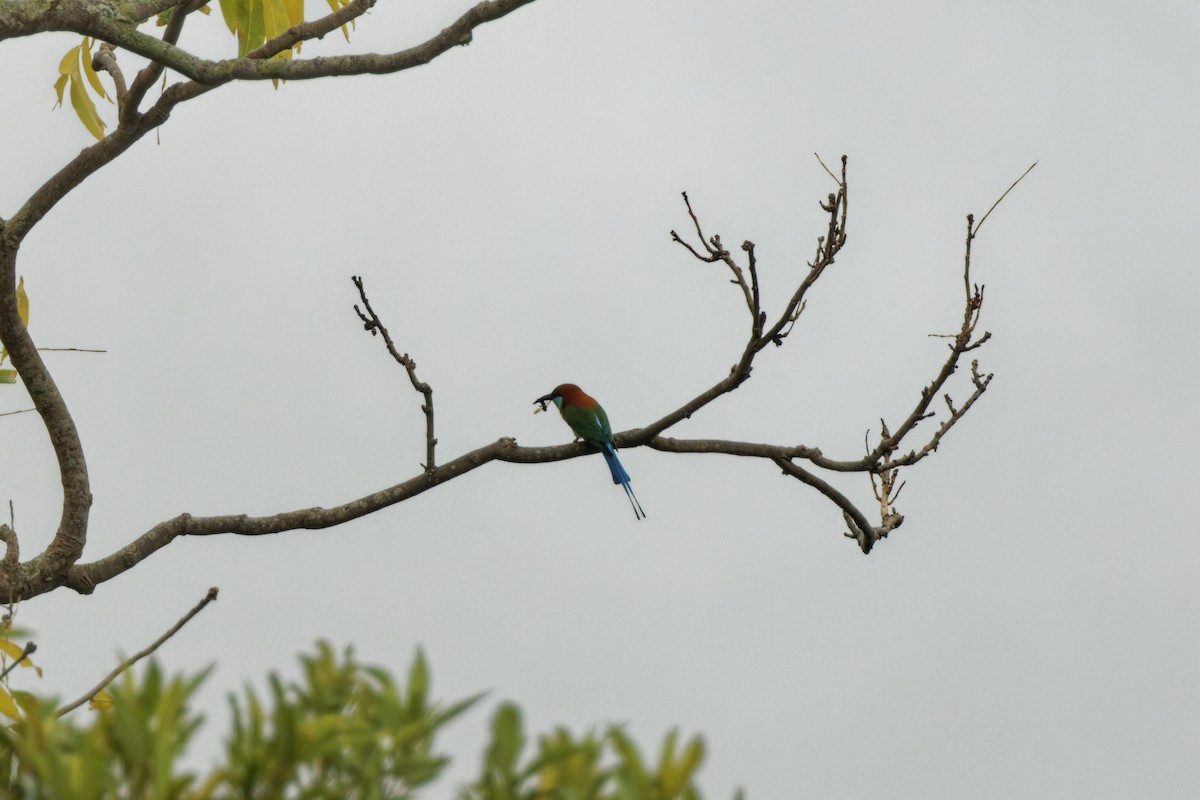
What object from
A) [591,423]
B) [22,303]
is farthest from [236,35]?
[591,423]

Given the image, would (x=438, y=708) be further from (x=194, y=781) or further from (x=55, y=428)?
(x=55, y=428)

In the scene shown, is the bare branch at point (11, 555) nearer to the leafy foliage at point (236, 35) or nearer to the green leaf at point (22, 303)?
the green leaf at point (22, 303)

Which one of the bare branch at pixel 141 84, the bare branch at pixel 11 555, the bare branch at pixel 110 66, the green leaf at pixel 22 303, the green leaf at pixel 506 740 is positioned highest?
the bare branch at pixel 110 66

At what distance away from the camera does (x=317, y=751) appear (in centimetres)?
134

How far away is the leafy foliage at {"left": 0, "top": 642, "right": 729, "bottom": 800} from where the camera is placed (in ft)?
4.31

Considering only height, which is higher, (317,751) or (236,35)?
(236,35)

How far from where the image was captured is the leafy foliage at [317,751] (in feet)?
4.31

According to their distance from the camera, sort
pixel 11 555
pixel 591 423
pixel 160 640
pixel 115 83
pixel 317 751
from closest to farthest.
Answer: pixel 317 751 < pixel 160 640 < pixel 11 555 < pixel 115 83 < pixel 591 423

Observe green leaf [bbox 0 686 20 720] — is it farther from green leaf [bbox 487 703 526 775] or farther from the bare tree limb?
green leaf [bbox 487 703 526 775]

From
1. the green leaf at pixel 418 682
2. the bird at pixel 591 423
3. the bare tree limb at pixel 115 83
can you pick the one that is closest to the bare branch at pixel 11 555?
the bare tree limb at pixel 115 83

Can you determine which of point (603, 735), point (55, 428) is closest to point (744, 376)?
point (55, 428)

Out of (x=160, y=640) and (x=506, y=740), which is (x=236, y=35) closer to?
(x=160, y=640)

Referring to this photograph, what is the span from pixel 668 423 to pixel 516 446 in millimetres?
551

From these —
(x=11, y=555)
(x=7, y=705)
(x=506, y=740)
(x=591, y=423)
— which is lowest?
(x=506, y=740)
